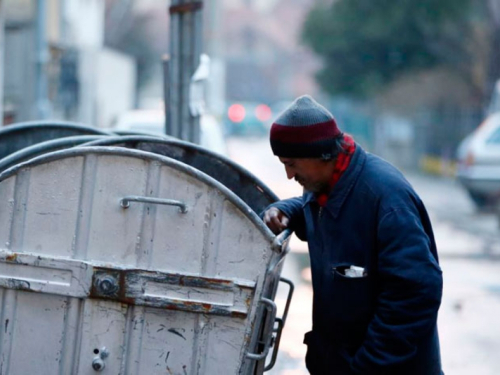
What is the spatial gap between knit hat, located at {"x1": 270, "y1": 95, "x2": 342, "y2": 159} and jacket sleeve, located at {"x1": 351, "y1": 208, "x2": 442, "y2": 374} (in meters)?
0.32

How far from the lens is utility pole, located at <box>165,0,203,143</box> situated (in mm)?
7582

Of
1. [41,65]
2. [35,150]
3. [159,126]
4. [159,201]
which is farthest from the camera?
[41,65]

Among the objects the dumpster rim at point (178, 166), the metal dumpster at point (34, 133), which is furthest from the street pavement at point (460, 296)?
the dumpster rim at point (178, 166)

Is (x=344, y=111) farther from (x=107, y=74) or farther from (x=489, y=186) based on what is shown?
(x=489, y=186)

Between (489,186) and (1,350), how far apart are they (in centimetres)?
1435

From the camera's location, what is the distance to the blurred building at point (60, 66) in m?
15.7

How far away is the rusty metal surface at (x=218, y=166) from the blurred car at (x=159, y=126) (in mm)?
5627

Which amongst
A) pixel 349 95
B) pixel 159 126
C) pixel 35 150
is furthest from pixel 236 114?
pixel 35 150

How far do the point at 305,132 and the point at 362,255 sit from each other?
457mm

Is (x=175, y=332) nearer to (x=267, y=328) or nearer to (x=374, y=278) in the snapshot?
(x=267, y=328)

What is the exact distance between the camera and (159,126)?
11148 millimetres

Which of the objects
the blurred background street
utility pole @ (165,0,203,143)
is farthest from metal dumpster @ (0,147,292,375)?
utility pole @ (165,0,203,143)

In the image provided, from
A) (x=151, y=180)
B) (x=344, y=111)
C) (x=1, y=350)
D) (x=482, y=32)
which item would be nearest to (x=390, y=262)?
(x=151, y=180)

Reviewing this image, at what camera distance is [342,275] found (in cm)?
326
